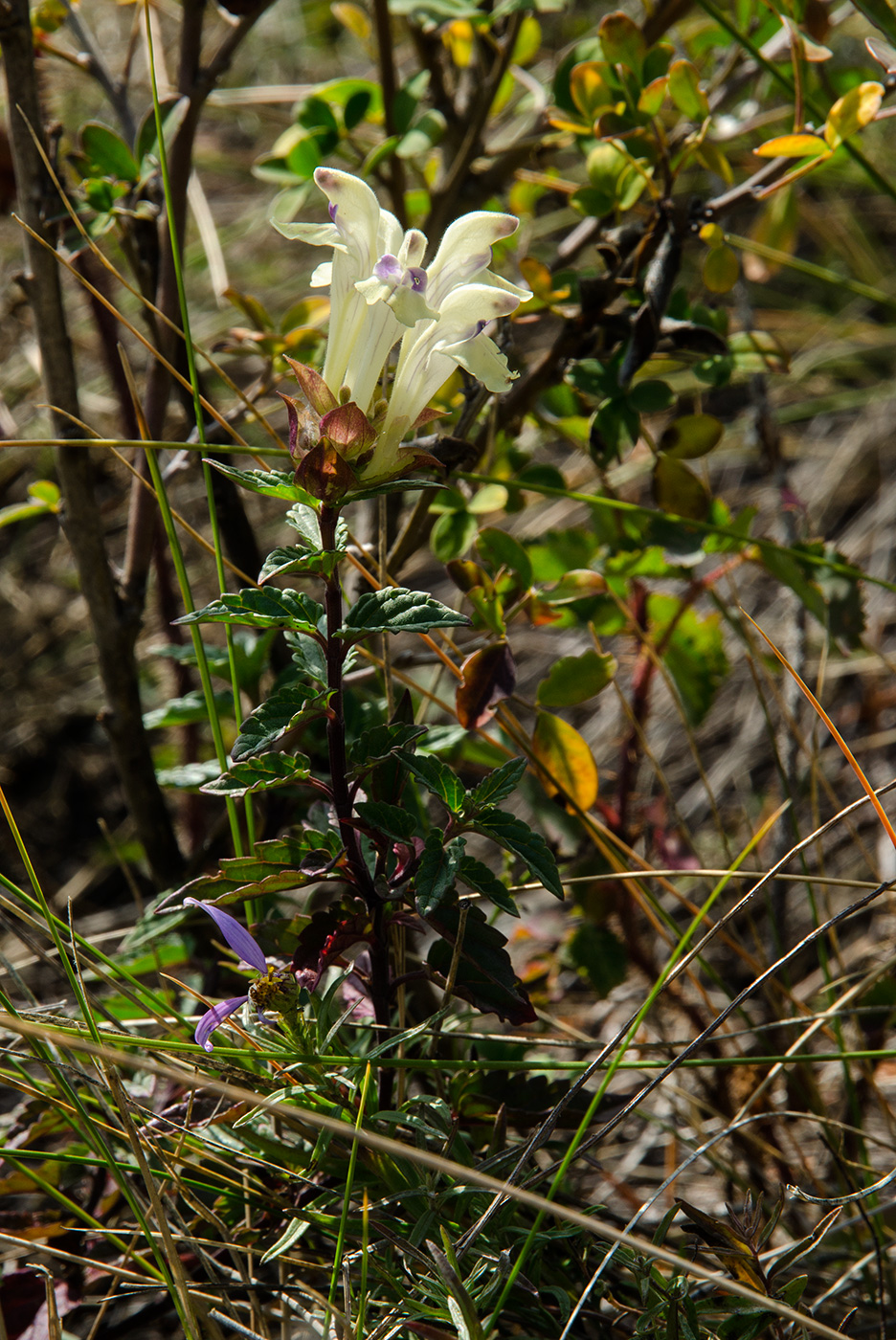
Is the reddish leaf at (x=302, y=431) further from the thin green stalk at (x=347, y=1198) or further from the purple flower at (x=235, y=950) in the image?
the thin green stalk at (x=347, y=1198)

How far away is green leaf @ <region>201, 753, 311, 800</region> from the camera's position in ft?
2.36

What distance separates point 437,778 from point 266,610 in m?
0.18

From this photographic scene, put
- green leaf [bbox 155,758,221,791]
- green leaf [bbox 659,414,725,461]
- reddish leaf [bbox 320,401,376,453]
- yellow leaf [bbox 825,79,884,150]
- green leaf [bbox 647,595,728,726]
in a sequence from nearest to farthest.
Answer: reddish leaf [bbox 320,401,376,453], yellow leaf [bbox 825,79,884,150], green leaf [bbox 155,758,221,791], green leaf [bbox 659,414,725,461], green leaf [bbox 647,595,728,726]

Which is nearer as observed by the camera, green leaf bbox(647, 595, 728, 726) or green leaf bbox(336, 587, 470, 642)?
green leaf bbox(336, 587, 470, 642)

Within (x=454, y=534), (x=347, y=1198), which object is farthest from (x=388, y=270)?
(x=347, y=1198)

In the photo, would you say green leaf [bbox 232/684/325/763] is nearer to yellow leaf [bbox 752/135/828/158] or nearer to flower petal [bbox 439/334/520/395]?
flower petal [bbox 439/334/520/395]

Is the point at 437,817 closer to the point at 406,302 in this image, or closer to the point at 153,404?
the point at 153,404

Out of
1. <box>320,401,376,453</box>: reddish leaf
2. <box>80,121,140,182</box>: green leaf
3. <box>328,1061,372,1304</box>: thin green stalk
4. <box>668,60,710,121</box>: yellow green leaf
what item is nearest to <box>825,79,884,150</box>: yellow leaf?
<box>668,60,710,121</box>: yellow green leaf

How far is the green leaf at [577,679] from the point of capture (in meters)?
1.00

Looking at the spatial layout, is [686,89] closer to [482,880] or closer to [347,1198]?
[482,880]

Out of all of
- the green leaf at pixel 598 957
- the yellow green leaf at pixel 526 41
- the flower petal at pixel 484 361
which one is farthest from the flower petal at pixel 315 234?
the green leaf at pixel 598 957

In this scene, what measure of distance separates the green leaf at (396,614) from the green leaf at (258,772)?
10cm

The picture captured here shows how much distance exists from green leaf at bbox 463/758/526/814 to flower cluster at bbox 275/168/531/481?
0.23m

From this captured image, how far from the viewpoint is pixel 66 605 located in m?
2.16
